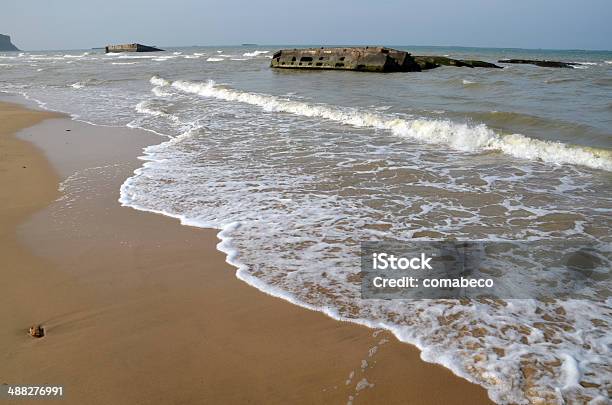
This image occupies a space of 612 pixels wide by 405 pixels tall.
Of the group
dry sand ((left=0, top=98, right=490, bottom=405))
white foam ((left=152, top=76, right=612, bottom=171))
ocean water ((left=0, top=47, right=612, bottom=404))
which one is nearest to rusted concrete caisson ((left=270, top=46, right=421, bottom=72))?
ocean water ((left=0, top=47, right=612, bottom=404))

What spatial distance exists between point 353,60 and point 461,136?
19905 mm

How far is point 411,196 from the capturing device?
5746mm

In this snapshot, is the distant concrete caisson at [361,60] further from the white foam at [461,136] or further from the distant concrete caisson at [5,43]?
the distant concrete caisson at [5,43]

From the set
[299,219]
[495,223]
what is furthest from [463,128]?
[299,219]

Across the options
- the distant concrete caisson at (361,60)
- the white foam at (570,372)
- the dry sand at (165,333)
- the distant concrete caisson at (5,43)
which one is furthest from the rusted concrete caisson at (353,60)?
the distant concrete caisson at (5,43)

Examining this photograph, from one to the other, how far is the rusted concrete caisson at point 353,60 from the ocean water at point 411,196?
12.8 meters

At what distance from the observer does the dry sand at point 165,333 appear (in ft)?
8.37

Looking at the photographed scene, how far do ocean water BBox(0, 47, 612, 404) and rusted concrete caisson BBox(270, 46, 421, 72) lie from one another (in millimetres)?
12798

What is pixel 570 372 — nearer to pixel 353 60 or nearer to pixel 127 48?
pixel 353 60

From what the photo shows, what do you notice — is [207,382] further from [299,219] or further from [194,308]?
[299,219]

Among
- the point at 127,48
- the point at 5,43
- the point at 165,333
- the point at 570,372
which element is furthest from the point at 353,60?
the point at 5,43

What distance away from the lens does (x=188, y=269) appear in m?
3.97

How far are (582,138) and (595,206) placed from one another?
13.5 feet

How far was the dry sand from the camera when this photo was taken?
8.37 feet
